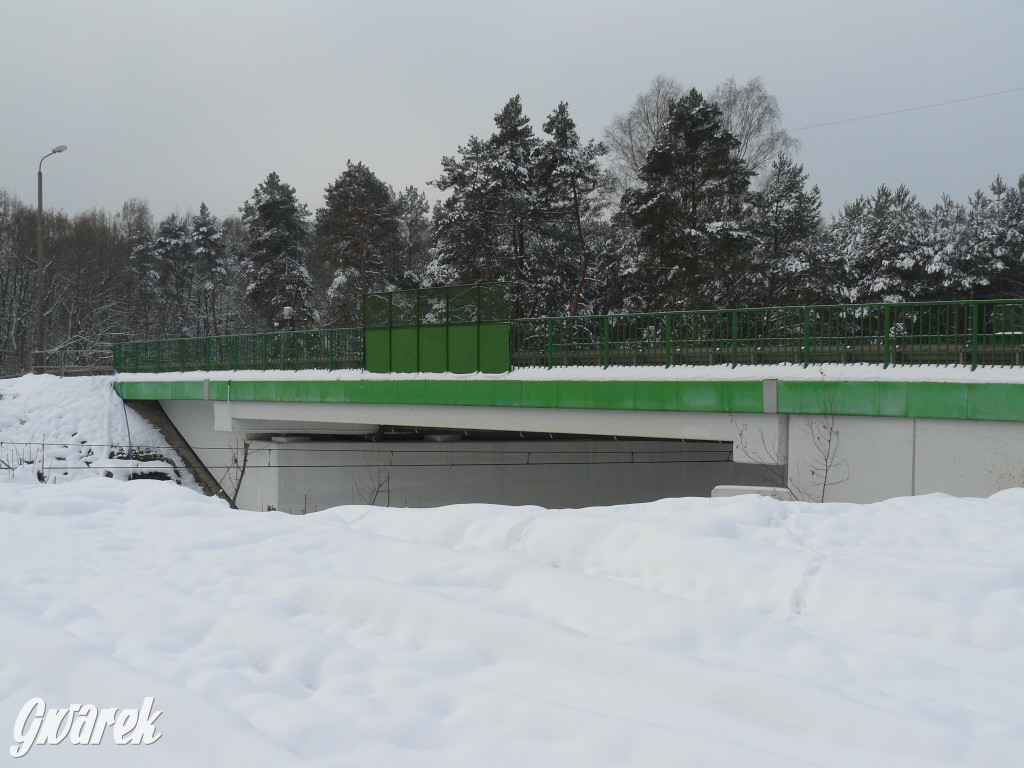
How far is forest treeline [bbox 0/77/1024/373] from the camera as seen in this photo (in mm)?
30781

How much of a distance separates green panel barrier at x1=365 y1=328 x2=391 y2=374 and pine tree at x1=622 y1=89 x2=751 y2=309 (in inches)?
596

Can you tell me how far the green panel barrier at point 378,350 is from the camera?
62.3 ft

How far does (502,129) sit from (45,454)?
73.4 feet

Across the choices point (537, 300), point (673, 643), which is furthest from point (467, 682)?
point (537, 300)

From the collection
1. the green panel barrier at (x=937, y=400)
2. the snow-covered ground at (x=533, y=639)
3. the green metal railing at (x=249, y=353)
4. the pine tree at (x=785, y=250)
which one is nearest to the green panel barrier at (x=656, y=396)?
the green panel barrier at (x=937, y=400)

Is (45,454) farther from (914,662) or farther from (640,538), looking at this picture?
(914,662)

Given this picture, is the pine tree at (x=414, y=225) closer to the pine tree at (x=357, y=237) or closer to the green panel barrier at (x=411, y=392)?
the pine tree at (x=357, y=237)

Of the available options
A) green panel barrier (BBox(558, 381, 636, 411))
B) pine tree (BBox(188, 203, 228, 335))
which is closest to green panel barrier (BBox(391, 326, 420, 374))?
green panel barrier (BBox(558, 381, 636, 411))

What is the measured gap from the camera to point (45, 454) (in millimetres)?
24453

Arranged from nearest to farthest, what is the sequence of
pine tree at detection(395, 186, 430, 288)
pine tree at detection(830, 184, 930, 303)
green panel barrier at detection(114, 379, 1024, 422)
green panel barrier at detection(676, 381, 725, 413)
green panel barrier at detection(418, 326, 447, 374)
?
green panel barrier at detection(114, 379, 1024, 422)
green panel barrier at detection(676, 381, 725, 413)
green panel barrier at detection(418, 326, 447, 374)
pine tree at detection(830, 184, 930, 303)
pine tree at detection(395, 186, 430, 288)

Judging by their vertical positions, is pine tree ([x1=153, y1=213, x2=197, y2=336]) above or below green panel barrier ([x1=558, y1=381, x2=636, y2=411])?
above

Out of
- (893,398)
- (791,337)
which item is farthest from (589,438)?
(893,398)

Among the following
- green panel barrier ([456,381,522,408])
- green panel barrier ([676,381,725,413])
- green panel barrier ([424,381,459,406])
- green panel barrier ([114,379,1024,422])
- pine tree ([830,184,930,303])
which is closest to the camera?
green panel barrier ([114,379,1024,422])

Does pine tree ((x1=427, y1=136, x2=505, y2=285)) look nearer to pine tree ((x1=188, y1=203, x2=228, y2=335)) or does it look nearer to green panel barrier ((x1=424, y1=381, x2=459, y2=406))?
green panel barrier ((x1=424, y1=381, x2=459, y2=406))
